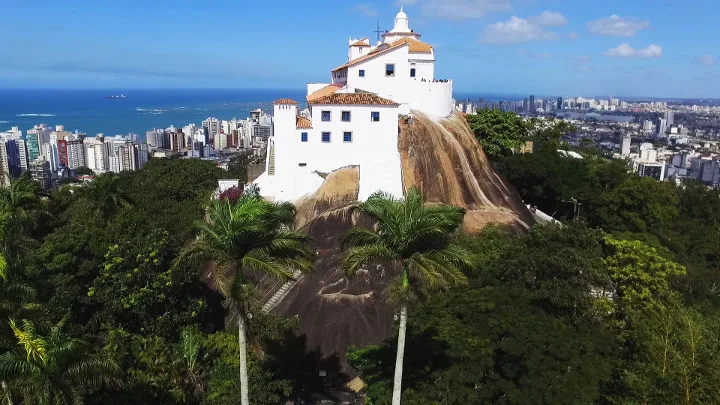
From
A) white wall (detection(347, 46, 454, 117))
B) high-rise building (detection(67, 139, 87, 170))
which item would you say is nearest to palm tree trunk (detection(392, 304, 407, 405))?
white wall (detection(347, 46, 454, 117))

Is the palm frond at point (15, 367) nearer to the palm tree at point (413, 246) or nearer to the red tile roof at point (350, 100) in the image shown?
the palm tree at point (413, 246)

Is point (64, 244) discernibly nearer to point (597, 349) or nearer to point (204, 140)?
point (597, 349)

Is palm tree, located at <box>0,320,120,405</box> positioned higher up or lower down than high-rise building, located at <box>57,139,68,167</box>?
higher up

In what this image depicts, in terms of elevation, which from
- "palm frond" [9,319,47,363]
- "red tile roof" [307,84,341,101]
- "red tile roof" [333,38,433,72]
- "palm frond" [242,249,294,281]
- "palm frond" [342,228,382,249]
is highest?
"red tile roof" [333,38,433,72]

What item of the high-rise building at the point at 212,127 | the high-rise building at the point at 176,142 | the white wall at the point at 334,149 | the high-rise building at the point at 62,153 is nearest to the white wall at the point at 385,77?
the white wall at the point at 334,149

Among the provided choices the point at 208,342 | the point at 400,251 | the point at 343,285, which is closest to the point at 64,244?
the point at 208,342

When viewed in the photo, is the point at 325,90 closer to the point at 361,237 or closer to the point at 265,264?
the point at 361,237

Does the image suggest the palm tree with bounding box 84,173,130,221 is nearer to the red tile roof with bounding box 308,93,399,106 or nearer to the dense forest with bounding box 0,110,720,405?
the dense forest with bounding box 0,110,720,405
